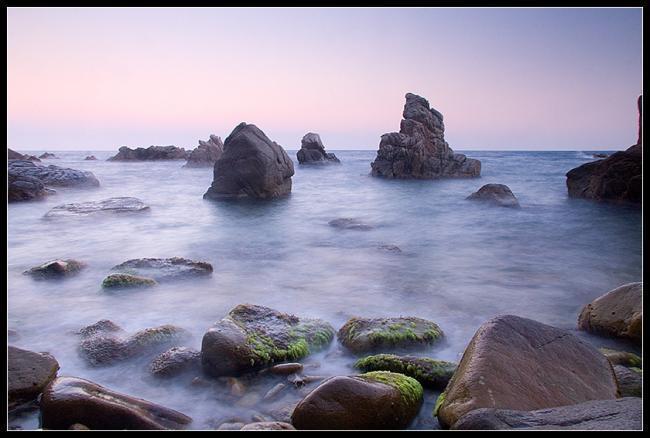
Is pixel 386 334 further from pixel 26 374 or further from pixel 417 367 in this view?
pixel 26 374

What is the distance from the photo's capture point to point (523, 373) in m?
4.07

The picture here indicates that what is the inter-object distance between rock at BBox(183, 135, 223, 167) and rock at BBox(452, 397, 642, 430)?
43.7 m

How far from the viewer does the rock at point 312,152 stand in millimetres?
50219

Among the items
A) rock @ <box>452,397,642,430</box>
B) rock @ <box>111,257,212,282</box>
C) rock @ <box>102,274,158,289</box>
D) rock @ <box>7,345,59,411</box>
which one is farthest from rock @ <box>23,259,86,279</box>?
rock @ <box>452,397,642,430</box>

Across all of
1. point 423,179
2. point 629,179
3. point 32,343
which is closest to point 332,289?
point 32,343

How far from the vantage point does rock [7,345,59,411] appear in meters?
4.36


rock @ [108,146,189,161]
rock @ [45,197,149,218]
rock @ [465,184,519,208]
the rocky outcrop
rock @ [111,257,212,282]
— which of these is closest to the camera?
rock @ [111,257,212,282]

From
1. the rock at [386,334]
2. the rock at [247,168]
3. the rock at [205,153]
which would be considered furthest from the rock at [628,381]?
the rock at [205,153]

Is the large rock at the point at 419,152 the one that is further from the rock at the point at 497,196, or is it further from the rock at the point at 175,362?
the rock at the point at 175,362

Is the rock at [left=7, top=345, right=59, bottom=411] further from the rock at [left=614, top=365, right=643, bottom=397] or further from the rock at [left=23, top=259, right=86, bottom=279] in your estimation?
the rock at [left=614, top=365, right=643, bottom=397]

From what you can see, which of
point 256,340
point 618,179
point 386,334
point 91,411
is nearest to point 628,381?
point 386,334

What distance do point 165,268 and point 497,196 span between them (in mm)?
15561

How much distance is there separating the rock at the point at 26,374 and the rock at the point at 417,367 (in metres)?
3.19
